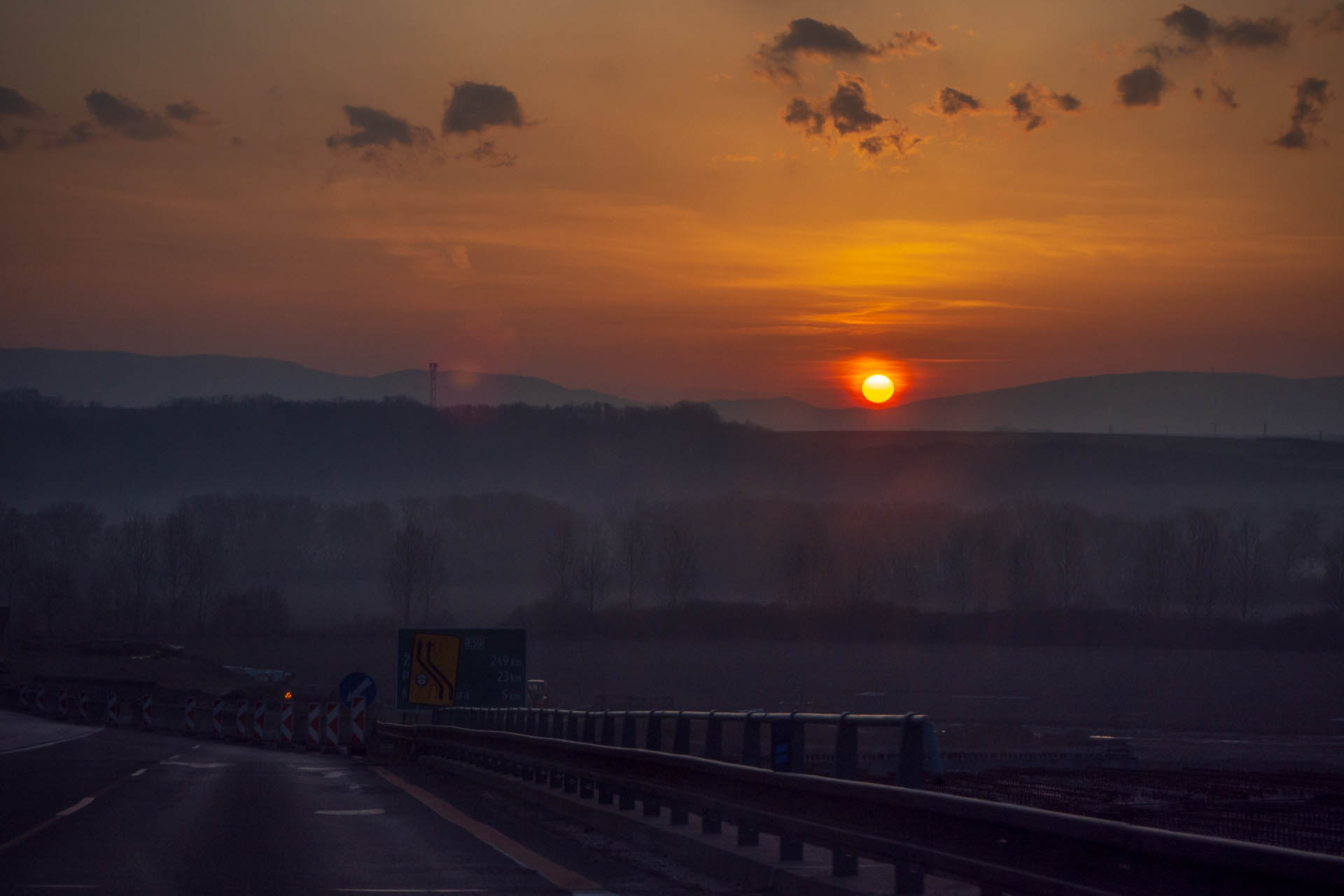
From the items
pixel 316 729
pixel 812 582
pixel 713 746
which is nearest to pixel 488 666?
pixel 316 729

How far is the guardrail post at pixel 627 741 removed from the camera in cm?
1382

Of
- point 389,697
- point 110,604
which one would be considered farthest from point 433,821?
point 110,604

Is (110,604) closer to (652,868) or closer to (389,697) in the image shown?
(389,697)

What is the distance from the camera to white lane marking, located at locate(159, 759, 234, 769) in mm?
25717

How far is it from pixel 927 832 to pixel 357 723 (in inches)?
1011

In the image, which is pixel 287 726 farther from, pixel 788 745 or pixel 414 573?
pixel 414 573

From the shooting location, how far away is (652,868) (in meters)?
11.0

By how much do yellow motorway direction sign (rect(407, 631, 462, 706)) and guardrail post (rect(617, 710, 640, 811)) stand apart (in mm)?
24423

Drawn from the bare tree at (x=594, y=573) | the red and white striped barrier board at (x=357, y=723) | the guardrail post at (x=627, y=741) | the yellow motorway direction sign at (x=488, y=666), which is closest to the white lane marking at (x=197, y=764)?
the red and white striped barrier board at (x=357, y=723)

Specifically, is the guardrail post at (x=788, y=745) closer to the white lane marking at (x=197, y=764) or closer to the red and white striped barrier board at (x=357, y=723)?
the white lane marking at (x=197, y=764)

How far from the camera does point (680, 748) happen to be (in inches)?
526

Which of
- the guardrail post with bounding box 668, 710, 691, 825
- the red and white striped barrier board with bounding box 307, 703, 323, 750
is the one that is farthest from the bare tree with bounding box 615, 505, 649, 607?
the guardrail post with bounding box 668, 710, 691, 825

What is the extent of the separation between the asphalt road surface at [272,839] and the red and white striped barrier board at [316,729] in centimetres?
1226

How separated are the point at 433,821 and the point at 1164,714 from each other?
74.0 metres
